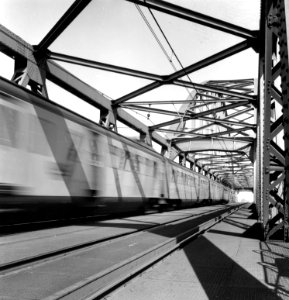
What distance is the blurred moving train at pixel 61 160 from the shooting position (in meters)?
8.06

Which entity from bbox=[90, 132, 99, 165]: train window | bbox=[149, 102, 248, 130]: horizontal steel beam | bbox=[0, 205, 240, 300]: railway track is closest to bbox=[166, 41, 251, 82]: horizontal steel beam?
bbox=[90, 132, 99, 165]: train window

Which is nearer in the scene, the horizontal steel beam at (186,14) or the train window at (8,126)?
the train window at (8,126)

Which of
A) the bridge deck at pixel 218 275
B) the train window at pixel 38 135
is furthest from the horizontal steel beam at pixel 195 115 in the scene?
the bridge deck at pixel 218 275

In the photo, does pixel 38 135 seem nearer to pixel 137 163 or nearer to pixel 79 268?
pixel 79 268

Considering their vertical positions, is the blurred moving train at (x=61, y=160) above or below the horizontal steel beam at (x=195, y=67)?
below

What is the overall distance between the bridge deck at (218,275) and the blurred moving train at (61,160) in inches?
151

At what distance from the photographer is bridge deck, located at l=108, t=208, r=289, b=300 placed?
4.16 m

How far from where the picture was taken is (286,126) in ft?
24.5

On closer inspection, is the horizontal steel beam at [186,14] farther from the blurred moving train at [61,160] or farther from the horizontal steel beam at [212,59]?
the blurred moving train at [61,160]

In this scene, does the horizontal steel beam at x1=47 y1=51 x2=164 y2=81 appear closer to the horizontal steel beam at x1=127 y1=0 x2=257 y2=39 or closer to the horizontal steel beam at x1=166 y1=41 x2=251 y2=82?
the horizontal steel beam at x1=166 y1=41 x2=251 y2=82

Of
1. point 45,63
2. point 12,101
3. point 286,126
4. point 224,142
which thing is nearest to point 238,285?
point 286,126

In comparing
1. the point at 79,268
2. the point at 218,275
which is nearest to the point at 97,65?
the point at 79,268

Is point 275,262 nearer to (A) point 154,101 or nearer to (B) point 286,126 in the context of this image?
(B) point 286,126

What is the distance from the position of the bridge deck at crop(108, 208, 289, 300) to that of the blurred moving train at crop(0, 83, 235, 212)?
12.6 feet
